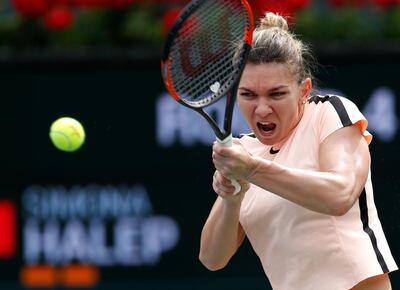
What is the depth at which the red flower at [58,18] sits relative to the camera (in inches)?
311

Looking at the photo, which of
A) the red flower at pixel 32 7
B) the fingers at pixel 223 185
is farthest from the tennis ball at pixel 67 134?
the red flower at pixel 32 7

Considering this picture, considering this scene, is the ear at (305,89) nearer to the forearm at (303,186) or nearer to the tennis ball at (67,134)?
the forearm at (303,186)

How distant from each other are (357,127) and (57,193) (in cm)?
447

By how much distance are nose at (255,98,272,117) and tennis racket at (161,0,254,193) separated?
0.13 meters

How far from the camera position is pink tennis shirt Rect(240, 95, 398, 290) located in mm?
3461

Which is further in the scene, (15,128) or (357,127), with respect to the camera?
(15,128)

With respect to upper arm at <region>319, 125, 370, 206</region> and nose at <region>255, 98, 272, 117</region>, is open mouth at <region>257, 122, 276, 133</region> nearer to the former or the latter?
nose at <region>255, 98, 272, 117</region>

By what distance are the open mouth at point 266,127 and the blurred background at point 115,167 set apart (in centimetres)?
385

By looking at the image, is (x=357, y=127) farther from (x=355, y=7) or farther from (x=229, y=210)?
(x=355, y=7)

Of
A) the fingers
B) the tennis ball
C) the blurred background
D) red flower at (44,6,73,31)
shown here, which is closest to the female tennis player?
the fingers

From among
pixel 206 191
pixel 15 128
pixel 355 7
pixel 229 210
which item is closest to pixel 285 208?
pixel 229 210

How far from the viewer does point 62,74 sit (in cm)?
765

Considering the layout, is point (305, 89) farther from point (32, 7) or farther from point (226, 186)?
point (32, 7)

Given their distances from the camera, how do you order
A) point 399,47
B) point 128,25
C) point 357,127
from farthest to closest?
point 128,25, point 399,47, point 357,127
